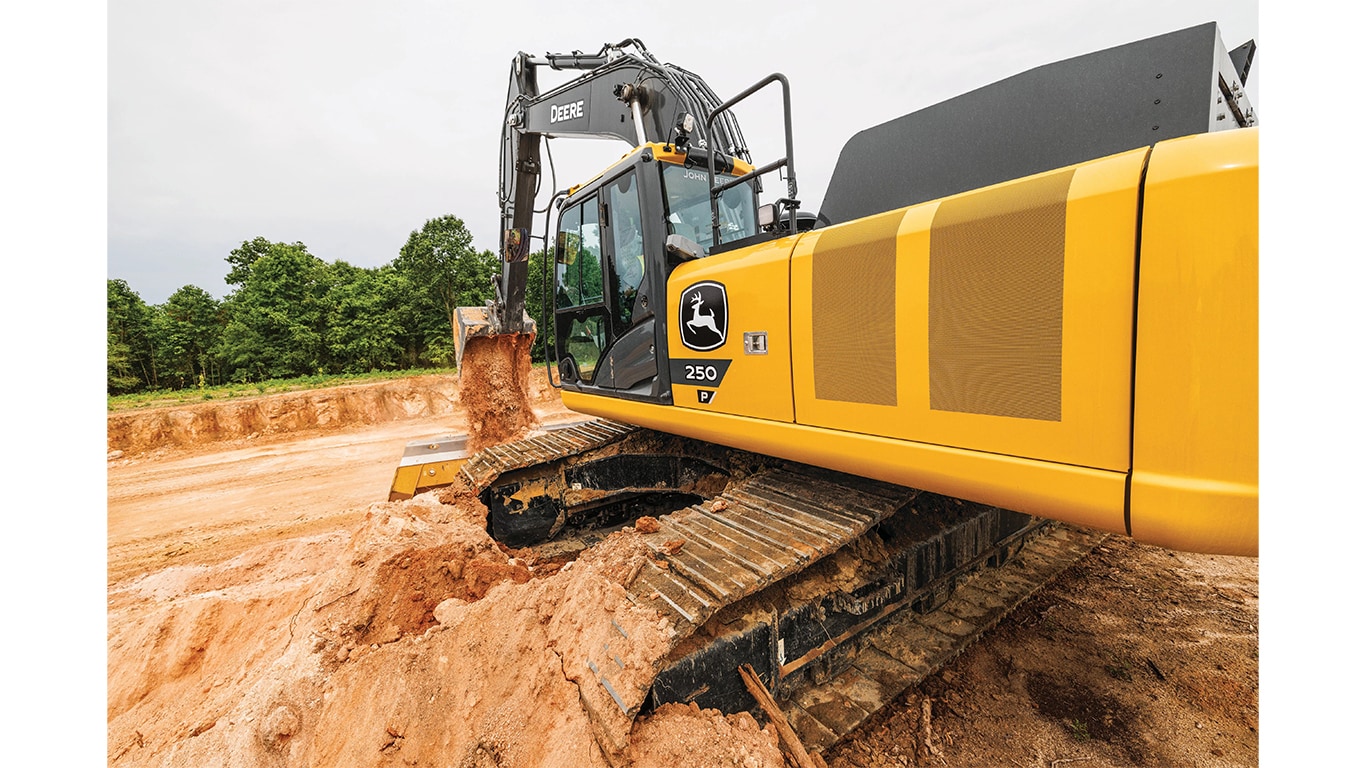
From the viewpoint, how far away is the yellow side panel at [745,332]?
2.34 m

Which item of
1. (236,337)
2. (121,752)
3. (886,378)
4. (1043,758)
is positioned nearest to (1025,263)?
(886,378)

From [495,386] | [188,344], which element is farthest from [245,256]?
[495,386]

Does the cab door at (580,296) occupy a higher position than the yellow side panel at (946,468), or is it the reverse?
the cab door at (580,296)

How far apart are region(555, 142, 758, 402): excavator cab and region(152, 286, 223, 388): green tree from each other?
26108mm

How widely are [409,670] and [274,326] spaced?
25117 mm

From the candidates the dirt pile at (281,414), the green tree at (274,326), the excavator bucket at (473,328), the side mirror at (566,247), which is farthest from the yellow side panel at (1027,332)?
the green tree at (274,326)

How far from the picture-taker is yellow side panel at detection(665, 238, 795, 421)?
234 centimetres

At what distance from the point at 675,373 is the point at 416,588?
1.94 metres

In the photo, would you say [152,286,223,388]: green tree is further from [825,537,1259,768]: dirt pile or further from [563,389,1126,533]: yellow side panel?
[825,537,1259,768]: dirt pile

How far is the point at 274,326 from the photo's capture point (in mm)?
21219

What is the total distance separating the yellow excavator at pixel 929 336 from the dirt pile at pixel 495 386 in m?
2.56

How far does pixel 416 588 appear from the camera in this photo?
2.90 metres

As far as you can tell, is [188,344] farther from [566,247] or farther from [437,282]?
[566,247]

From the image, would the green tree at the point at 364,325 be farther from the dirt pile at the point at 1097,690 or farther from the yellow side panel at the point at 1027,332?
the yellow side panel at the point at 1027,332
